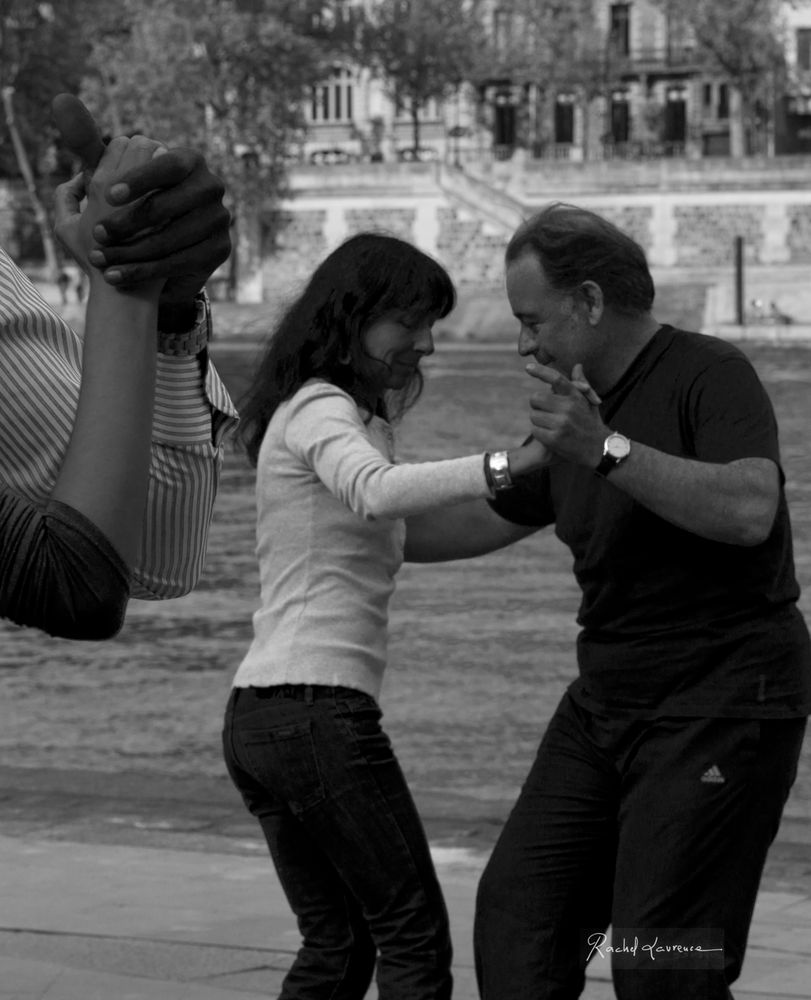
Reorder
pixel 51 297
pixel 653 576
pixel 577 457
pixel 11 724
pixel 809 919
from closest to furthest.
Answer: pixel 577 457 < pixel 653 576 < pixel 809 919 < pixel 11 724 < pixel 51 297

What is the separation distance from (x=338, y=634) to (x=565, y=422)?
0.59m

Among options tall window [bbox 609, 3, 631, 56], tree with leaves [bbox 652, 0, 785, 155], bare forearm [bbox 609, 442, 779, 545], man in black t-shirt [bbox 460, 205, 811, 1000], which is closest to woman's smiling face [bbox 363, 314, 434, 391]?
man in black t-shirt [bbox 460, 205, 811, 1000]

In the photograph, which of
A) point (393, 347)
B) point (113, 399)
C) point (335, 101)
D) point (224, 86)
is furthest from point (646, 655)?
point (335, 101)

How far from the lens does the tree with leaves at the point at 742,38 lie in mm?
63125

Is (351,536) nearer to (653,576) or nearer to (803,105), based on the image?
(653,576)

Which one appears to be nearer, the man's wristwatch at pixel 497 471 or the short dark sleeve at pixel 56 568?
the short dark sleeve at pixel 56 568

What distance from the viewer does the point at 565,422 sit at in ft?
10.4

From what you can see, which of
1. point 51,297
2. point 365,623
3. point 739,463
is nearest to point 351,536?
point 365,623

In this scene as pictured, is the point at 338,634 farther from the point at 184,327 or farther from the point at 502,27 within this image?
the point at 502,27

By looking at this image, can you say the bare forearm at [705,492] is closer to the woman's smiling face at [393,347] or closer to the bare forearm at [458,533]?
the woman's smiling face at [393,347]

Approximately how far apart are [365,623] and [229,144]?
60.0m

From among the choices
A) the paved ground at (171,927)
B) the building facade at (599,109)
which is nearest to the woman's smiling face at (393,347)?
the paved ground at (171,927)

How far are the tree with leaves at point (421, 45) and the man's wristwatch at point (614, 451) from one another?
2520 inches

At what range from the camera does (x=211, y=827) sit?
608cm
